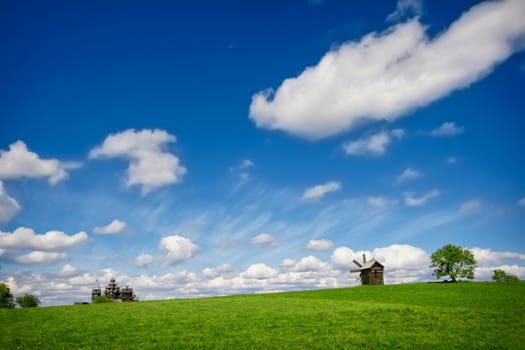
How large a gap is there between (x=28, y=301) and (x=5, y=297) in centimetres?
652

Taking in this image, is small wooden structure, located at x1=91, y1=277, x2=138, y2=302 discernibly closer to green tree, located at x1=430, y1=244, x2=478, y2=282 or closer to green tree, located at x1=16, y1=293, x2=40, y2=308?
green tree, located at x1=16, y1=293, x2=40, y2=308

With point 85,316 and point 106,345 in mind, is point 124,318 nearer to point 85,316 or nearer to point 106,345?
point 85,316

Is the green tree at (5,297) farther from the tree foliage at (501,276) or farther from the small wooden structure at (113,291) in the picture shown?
the tree foliage at (501,276)

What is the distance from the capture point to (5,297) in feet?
269

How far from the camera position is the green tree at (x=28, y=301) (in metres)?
79.6

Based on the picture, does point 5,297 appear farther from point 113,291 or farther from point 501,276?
point 501,276

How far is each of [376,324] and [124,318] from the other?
19.8 m

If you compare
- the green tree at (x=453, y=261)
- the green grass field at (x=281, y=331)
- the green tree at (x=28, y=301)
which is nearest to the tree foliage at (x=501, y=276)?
the green tree at (x=453, y=261)

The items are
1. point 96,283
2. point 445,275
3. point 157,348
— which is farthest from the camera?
point 96,283

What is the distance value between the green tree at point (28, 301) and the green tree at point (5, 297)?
252cm

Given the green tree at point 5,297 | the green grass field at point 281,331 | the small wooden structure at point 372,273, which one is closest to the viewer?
the green grass field at point 281,331

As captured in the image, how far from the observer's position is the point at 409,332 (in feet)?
71.3

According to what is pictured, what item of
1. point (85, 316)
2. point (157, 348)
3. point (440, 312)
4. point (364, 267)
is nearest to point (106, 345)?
point (157, 348)

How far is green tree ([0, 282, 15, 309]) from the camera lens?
79625mm
